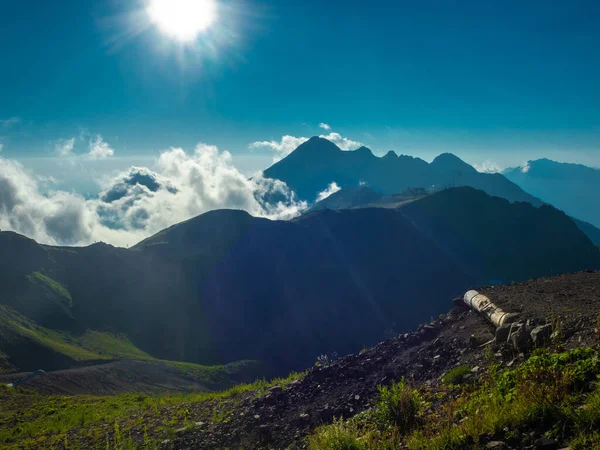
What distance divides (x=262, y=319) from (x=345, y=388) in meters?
164

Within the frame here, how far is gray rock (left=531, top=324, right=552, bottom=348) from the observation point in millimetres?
9542


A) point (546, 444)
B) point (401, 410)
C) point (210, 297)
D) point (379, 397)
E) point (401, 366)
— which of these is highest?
point (546, 444)

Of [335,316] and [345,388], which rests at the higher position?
[345,388]

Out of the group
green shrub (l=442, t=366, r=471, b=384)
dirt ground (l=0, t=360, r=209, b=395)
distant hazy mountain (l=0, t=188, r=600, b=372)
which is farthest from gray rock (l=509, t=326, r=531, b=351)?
distant hazy mountain (l=0, t=188, r=600, b=372)

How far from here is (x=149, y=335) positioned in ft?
470

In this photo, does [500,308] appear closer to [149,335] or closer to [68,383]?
[68,383]

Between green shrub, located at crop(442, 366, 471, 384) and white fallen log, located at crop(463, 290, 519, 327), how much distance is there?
323 centimetres

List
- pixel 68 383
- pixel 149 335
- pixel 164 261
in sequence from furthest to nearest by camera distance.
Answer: pixel 164 261 → pixel 149 335 → pixel 68 383

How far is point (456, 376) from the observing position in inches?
413

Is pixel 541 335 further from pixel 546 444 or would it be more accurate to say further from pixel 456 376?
pixel 546 444

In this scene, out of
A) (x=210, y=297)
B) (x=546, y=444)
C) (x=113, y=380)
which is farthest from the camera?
→ (x=210, y=297)

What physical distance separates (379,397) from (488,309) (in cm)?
621

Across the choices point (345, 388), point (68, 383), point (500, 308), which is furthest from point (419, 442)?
point (68, 383)

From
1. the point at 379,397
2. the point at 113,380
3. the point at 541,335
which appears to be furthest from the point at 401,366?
the point at 113,380
